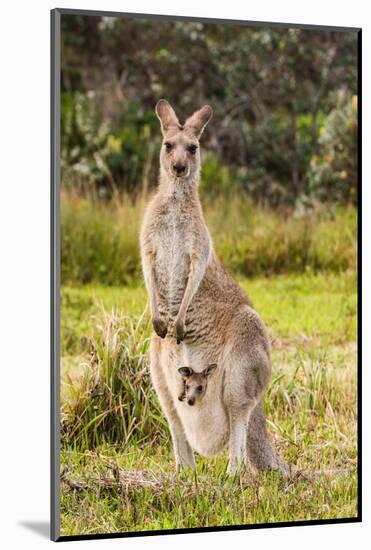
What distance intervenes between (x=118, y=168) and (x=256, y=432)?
569 cm

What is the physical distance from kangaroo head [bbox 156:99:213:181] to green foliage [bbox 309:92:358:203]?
168 inches

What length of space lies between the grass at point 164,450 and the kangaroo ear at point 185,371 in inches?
20.4

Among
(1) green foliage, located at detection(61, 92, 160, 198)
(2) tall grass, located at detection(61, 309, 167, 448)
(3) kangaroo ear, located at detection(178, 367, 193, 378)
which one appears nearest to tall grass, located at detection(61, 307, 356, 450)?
(2) tall grass, located at detection(61, 309, 167, 448)

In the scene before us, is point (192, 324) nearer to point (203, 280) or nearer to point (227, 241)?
point (203, 280)

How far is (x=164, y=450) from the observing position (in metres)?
6.18

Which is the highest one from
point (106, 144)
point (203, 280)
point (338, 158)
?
point (106, 144)

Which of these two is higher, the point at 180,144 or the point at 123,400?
the point at 180,144

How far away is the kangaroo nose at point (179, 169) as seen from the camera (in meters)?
5.86

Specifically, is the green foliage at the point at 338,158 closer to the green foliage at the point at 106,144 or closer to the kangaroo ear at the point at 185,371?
the green foliage at the point at 106,144

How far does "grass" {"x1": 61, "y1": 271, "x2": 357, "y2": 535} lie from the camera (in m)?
5.82

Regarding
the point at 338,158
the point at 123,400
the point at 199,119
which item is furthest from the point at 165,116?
the point at 338,158

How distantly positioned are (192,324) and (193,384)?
333 millimetres

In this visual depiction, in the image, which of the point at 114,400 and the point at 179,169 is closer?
the point at 179,169

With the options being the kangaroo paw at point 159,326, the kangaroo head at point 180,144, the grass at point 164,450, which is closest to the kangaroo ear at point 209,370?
the kangaroo paw at point 159,326
